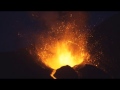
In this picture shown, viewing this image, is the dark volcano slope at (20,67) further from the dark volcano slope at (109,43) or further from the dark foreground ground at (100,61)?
the dark volcano slope at (109,43)

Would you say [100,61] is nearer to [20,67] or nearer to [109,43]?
[109,43]

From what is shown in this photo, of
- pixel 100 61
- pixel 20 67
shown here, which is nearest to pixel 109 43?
pixel 100 61

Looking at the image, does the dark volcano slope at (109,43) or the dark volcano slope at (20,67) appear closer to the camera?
the dark volcano slope at (20,67)

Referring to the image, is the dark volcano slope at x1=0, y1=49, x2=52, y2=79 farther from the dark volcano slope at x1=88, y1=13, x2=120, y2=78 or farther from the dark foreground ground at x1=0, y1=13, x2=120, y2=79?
the dark volcano slope at x1=88, y1=13, x2=120, y2=78

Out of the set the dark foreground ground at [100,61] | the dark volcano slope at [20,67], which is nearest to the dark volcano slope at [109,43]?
the dark foreground ground at [100,61]
